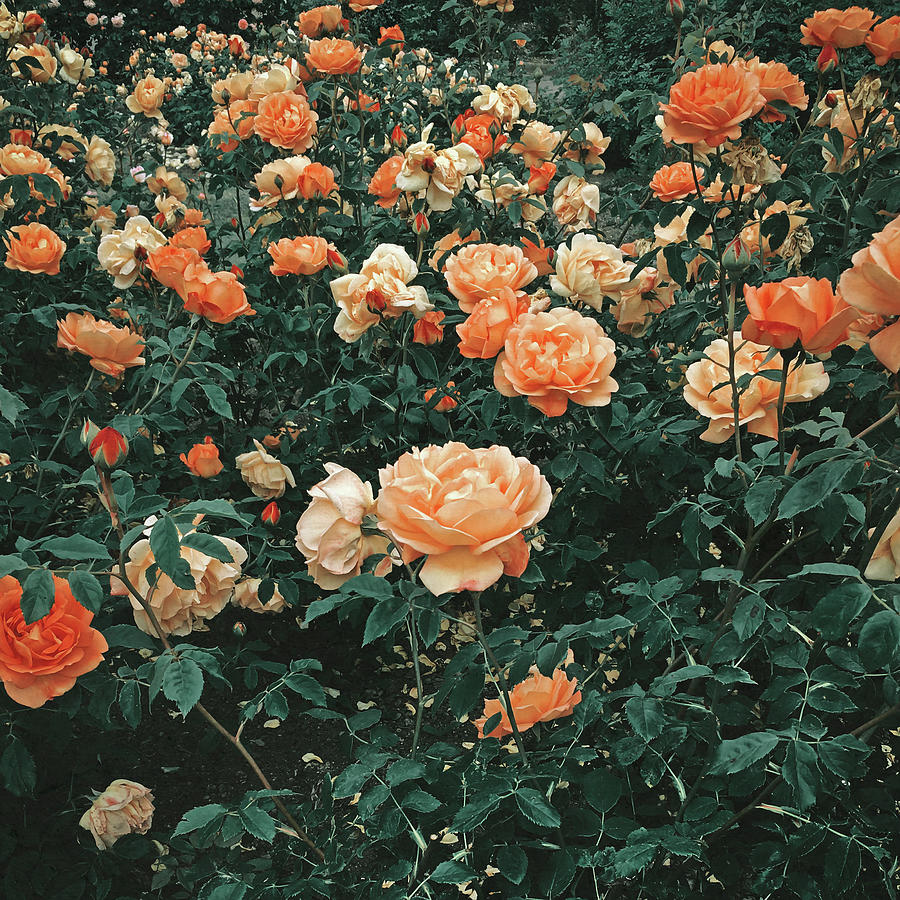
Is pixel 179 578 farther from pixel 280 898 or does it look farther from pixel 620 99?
pixel 620 99

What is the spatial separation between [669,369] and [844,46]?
79 centimetres

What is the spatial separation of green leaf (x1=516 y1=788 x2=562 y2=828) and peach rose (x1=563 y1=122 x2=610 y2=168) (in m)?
1.87

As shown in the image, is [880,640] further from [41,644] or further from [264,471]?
[264,471]

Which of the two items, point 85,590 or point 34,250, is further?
point 34,250

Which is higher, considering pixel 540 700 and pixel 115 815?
pixel 540 700

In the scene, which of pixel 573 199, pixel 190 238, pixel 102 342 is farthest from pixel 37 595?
pixel 573 199

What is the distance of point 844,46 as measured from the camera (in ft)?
5.75

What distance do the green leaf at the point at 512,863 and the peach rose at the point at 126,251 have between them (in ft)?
4.93

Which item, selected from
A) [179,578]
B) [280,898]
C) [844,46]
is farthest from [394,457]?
[844,46]

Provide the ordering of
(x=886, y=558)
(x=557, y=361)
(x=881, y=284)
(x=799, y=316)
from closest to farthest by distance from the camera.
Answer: (x=881, y=284) → (x=886, y=558) → (x=799, y=316) → (x=557, y=361)

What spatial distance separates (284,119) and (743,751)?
1.81 meters

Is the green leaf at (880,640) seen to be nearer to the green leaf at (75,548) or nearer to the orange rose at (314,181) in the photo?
the green leaf at (75,548)

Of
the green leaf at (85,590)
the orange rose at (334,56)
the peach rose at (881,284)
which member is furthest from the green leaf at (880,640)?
the orange rose at (334,56)

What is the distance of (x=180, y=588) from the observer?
1.20 metres
